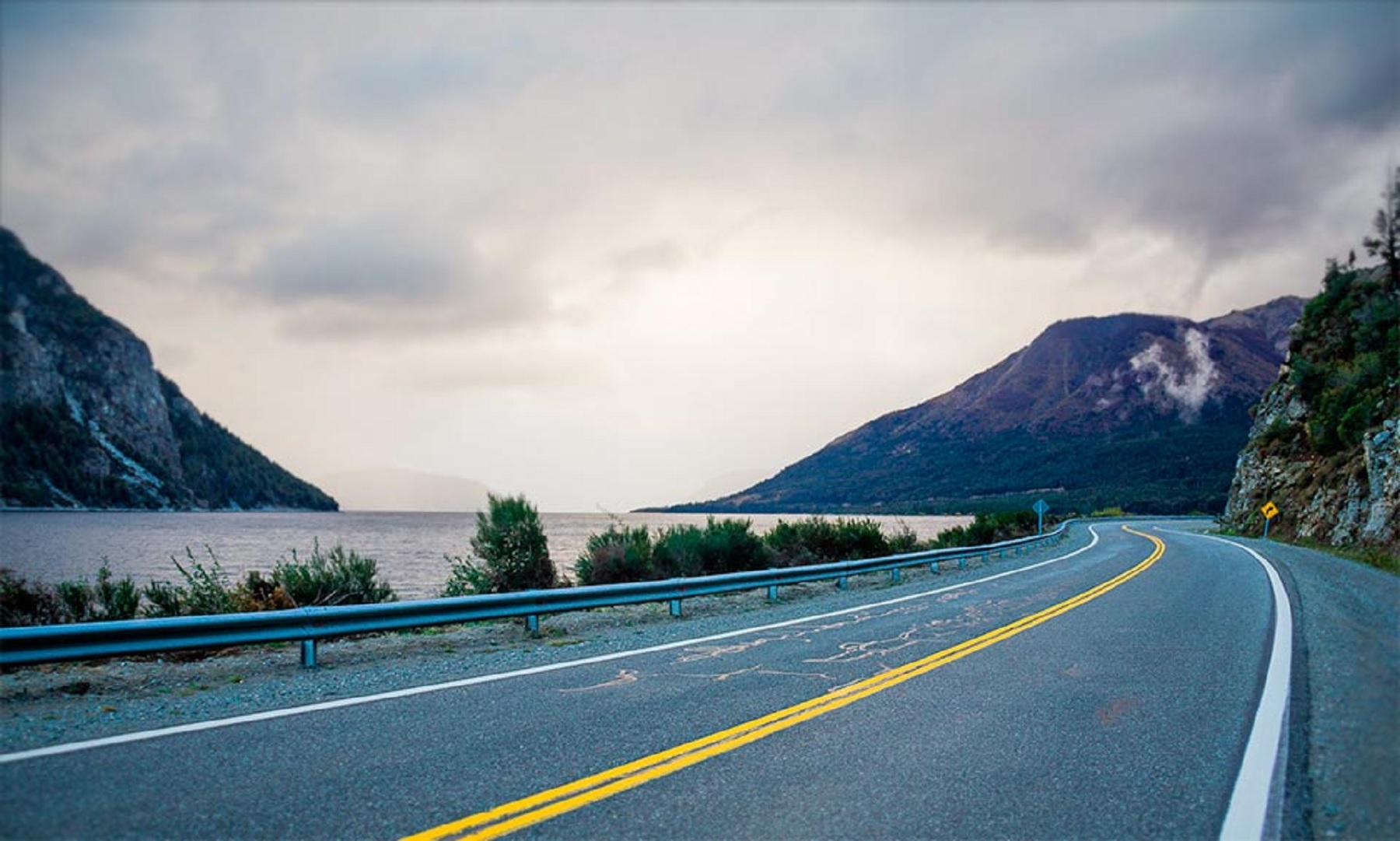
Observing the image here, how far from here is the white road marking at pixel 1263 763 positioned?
12.6 feet

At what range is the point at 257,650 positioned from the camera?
8891 millimetres

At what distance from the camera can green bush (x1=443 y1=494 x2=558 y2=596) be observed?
46.5 feet

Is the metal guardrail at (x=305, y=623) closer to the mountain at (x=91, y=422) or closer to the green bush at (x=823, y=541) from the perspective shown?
the green bush at (x=823, y=541)

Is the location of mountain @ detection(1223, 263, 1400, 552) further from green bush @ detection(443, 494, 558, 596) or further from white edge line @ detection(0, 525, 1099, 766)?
green bush @ detection(443, 494, 558, 596)

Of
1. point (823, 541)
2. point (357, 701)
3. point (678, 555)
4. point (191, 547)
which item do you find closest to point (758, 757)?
point (357, 701)

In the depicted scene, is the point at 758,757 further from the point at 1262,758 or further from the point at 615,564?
the point at 615,564

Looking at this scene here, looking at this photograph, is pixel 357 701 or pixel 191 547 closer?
pixel 357 701

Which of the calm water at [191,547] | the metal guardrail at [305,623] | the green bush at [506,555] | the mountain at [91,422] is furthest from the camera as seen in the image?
the mountain at [91,422]

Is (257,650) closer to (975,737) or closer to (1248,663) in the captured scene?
(975,737)

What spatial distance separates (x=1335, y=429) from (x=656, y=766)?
45072 millimetres

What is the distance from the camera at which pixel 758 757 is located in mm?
4828

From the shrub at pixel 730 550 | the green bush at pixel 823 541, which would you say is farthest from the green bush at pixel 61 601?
the green bush at pixel 823 541

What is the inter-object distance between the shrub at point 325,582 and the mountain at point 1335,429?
2851cm

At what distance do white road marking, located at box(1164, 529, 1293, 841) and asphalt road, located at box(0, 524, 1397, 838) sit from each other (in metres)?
0.06
